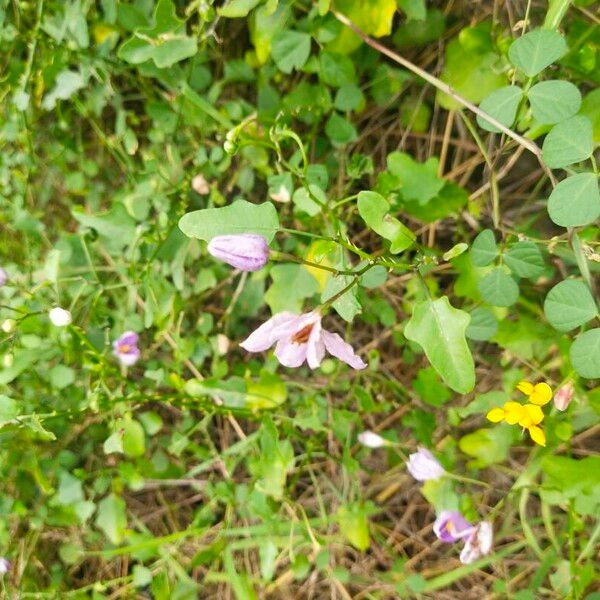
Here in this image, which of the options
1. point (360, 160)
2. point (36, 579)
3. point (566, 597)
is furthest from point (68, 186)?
point (566, 597)

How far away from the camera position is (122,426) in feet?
4.95

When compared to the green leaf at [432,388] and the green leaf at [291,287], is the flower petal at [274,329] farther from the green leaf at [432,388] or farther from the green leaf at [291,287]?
the green leaf at [432,388]

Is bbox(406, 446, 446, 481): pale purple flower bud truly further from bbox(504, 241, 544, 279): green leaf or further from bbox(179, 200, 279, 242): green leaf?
bbox(179, 200, 279, 242): green leaf

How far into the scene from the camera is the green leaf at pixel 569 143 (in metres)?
0.95

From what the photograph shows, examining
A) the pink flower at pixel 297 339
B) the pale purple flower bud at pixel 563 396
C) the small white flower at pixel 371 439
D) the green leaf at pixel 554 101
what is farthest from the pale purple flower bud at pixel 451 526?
the green leaf at pixel 554 101

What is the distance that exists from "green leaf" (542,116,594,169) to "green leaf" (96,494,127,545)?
1.39m

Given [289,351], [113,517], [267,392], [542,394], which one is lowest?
[113,517]

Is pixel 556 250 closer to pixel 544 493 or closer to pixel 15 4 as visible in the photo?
pixel 544 493

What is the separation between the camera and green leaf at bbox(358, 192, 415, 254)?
97cm

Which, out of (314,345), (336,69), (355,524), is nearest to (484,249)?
(314,345)

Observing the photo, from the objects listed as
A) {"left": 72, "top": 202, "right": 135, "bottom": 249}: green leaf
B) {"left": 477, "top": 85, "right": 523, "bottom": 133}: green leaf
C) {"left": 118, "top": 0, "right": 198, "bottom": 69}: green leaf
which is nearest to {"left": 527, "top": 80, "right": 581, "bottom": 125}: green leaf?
{"left": 477, "top": 85, "right": 523, "bottom": 133}: green leaf

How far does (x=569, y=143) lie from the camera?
38.0 inches

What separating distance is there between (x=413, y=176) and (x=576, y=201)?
1.35 ft

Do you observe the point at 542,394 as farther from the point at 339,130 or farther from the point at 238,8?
the point at 238,8
